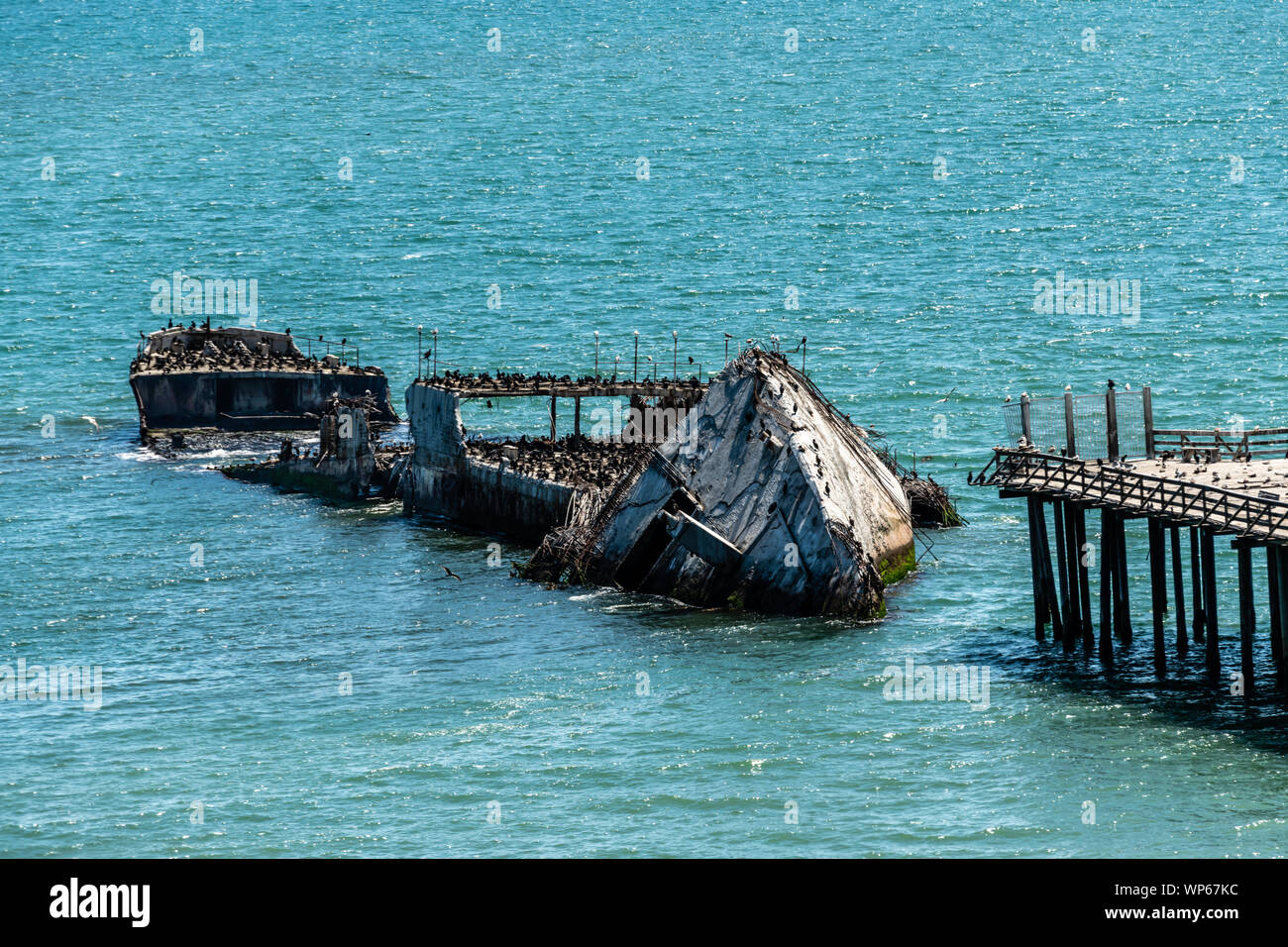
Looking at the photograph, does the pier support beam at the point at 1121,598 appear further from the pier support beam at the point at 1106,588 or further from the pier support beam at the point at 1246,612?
the pier support beam at the point at 1246,612

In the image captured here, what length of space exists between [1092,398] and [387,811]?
23532 millimetres

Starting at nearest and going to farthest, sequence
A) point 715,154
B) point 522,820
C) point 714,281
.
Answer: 1. point 522,820
2. point 714,281
3. point 715,154

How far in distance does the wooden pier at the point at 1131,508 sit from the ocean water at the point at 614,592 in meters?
1.39

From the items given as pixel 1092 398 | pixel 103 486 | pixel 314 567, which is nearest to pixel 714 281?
pixel 103 486

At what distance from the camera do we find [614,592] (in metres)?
64.8

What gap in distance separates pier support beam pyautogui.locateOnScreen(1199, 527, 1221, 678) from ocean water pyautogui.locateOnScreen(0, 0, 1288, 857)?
109 centimetres

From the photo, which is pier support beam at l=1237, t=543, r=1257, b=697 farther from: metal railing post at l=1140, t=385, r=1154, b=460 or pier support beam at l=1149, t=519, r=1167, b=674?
metal railing post at l=1140, t=385, r=1154, b=460

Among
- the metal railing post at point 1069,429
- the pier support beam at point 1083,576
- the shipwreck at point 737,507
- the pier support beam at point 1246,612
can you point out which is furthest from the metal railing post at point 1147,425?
the shipwreck at point 737,507

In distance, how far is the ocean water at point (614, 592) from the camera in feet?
148

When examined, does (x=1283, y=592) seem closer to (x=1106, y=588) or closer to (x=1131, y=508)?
(x=1131, y=508)

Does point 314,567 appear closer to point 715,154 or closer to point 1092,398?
point 1092,398

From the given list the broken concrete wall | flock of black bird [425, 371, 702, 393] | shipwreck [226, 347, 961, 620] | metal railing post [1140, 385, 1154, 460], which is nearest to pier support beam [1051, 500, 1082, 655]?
metal railing post [1140, 385, 1154, 460]

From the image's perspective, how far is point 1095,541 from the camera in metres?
71.3

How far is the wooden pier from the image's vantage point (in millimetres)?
49125
